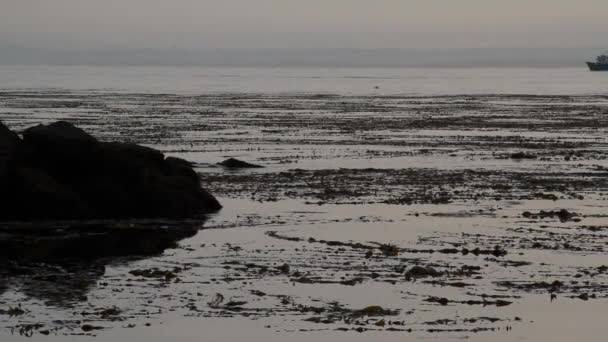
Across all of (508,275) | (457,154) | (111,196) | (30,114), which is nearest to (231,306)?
(508,275)

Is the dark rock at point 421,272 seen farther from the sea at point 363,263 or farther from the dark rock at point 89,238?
the dark rock at point 89,238

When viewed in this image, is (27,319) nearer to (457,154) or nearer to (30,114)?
(457,154)

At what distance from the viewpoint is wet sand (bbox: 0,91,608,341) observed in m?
14.5

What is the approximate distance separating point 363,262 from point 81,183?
934 centimetres

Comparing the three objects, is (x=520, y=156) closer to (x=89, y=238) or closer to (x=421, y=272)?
(x=89, y=238)

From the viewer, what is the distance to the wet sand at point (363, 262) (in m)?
14.5

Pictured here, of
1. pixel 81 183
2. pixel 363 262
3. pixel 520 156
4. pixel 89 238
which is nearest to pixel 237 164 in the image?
pixel 81 183

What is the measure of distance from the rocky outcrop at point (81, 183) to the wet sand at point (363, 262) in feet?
4.79

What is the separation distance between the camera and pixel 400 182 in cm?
3084

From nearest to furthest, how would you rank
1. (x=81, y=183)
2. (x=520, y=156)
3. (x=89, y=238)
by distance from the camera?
(x=89, y=238) → (x=81, y=183) → (x=520, y=156)

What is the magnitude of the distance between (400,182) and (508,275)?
43.8 feet

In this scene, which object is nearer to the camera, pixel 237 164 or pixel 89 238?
pixel 89 238

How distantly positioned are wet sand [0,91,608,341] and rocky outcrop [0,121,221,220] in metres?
1.46

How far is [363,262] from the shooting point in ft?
61.9
